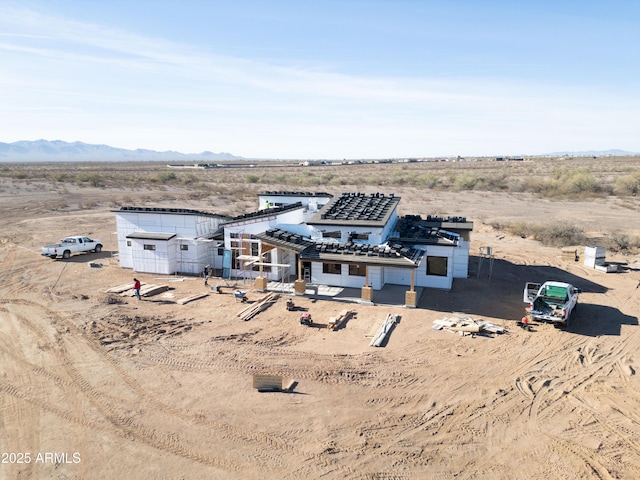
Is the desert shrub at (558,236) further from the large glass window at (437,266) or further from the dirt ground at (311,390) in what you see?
the large glass window at (437,266)

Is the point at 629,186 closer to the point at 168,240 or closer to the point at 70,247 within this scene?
the point at 168,240

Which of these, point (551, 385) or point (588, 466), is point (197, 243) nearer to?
point (551, 385)

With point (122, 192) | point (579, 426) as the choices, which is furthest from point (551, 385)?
point (122, 192)

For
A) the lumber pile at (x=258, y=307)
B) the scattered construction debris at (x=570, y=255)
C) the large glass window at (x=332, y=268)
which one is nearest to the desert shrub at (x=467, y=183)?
the scattered construction debris at (x=570, y=255)

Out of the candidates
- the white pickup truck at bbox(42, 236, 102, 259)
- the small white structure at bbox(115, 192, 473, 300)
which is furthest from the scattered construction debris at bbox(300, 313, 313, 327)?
the white pickup truck at bbox(42, 236, 102, 259)

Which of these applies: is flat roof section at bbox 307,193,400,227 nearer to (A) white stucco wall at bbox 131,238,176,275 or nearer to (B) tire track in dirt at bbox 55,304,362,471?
(A) white stucco wall at bbox 131,238,176,275

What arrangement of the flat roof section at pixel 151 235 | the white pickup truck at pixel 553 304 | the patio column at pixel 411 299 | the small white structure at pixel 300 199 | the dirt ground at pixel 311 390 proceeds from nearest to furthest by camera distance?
the dirt ground at pixel 311 390 < the white pickup truck at pixel 553 304 < the patio column at pixel 411 299 < the flat roof section at pixel 151 235 < the small white structure at pixel 300 199
